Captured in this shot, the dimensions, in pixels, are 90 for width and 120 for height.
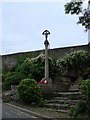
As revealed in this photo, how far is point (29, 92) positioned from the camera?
19672mm

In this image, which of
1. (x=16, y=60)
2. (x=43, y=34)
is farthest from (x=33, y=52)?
(x=43, y=34)

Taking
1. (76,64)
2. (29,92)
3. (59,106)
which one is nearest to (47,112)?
(59,106)

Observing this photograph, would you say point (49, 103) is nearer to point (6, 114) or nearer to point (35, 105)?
point (35, 105)

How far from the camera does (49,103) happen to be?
19.5m

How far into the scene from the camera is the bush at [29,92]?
19703 mm

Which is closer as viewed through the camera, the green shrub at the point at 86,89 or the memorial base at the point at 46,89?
the green shrub at the point at 86,89

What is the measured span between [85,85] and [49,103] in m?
4.67

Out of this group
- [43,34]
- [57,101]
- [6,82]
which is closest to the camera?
[57,101]

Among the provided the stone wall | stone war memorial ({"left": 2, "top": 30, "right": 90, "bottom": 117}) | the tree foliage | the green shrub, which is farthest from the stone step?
the stone wall

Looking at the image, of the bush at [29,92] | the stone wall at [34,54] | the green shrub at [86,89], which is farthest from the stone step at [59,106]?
the stone wall at [34,54]

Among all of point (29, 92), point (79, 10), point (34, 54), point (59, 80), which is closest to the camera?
point (79, 10)

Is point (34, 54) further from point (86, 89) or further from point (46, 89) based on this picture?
point (86, 89)

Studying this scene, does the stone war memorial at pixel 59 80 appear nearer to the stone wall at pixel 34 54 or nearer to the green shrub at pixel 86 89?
the stone wall at pixel 34 54

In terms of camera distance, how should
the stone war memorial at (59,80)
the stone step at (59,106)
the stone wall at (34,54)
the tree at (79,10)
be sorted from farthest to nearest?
the stone wall at (34,54) < the stone war memorial at (59,80) < the stone step at (59,106) < the tree at (79,10)
